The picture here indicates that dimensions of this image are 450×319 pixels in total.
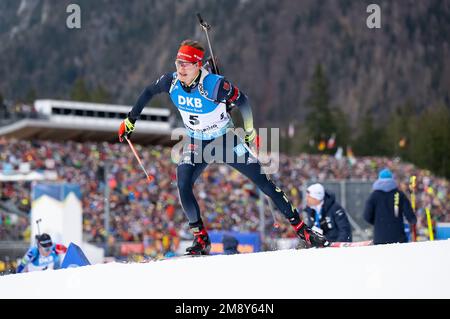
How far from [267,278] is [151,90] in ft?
8.73

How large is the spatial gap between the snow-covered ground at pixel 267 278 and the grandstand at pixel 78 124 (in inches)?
2106

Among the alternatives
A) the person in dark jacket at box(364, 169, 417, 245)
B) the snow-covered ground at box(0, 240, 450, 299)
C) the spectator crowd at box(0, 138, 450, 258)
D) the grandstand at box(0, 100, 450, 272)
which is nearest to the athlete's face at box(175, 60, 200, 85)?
the snow-covered ground at box(0, 240, 450, 299)

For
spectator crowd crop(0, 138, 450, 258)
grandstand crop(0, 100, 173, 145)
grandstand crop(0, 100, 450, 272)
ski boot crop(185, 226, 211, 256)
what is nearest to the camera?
ski boot crop(185, 226, 211, 256)

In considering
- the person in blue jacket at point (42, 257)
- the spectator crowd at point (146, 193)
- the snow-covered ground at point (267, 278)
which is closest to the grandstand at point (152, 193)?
the spectator crowd at point (146, 193)

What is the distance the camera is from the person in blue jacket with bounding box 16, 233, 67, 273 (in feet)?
32.4

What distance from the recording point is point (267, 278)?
16.8 feet

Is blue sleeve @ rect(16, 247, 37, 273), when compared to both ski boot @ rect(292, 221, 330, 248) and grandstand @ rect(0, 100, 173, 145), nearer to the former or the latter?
ski boot @ rect(292, 221, 330, 248)

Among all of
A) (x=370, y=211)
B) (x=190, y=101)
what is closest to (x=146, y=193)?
(x=370, y=211)

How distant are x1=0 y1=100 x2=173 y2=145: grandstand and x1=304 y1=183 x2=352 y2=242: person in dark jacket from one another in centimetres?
5022

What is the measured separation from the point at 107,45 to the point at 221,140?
190m

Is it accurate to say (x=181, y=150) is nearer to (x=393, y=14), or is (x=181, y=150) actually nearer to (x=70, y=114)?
(x=70, y=114)
